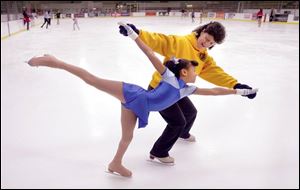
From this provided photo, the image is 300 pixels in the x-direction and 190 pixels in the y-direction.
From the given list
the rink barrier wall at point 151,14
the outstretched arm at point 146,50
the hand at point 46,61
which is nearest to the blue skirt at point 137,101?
the outstretched arm at point 146,50

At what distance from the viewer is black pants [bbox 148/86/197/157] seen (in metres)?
1.94

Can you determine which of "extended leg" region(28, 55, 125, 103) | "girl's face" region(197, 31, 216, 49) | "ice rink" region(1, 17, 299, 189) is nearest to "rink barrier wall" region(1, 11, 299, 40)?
"ice rink" region(1, 17, 299, 189)

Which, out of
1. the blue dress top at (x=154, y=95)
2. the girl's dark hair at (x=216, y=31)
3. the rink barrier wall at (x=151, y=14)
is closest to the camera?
the blue dress top at (x=154, y=95)

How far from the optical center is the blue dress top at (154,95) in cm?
168

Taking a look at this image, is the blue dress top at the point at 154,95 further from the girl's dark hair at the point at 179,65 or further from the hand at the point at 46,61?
the hand at the point at 46,61

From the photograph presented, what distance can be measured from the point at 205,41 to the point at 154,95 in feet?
1.92

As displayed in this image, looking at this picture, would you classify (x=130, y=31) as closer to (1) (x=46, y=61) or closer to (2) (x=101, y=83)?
(2) (x=101, y=83)

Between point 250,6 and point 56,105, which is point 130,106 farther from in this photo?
point 250,6

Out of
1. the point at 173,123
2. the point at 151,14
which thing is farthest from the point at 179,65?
the point at 151,14

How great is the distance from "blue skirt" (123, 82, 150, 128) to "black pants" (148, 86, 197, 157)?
0.92 feet

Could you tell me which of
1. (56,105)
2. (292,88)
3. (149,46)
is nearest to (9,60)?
(56,105)

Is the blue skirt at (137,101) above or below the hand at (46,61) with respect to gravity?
below

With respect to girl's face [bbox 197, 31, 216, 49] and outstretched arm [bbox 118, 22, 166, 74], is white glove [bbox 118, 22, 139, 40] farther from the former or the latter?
girl's face [bbox 197, 31, 216, 49]

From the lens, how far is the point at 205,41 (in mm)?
1940
